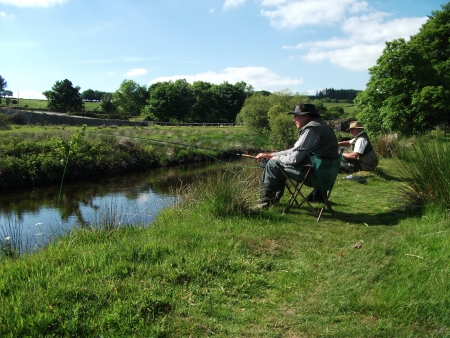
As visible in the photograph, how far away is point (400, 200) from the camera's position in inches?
243

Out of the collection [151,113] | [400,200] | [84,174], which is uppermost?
[151,113]

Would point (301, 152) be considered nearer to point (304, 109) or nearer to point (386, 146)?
point (304, 109)

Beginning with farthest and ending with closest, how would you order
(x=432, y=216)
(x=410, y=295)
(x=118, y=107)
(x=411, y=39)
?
(x=118, y=107) → (x=411, y=39) → (x=432, y=216) → (x=410, y=295)

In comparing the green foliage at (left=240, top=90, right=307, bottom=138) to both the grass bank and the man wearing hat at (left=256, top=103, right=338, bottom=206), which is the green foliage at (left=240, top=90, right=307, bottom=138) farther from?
the man wearing hat at (left=256, top=103, right=338, bottom=206)

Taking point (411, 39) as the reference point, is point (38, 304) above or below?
below

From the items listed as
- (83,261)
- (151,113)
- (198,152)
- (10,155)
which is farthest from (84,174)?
(151,113)

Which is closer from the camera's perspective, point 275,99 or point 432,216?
point 432,216

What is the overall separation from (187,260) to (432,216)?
3.39 meters

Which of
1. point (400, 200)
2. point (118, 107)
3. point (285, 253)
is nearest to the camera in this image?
point (285, 253)

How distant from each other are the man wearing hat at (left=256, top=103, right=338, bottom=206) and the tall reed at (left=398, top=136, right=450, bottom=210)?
1223 millimetres

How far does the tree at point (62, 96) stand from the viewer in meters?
60.2

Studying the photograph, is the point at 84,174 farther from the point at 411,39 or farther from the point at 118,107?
the point at 118,107

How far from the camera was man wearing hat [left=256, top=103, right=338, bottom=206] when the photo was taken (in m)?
5.75

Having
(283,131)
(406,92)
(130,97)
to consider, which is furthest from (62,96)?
(406,92)
